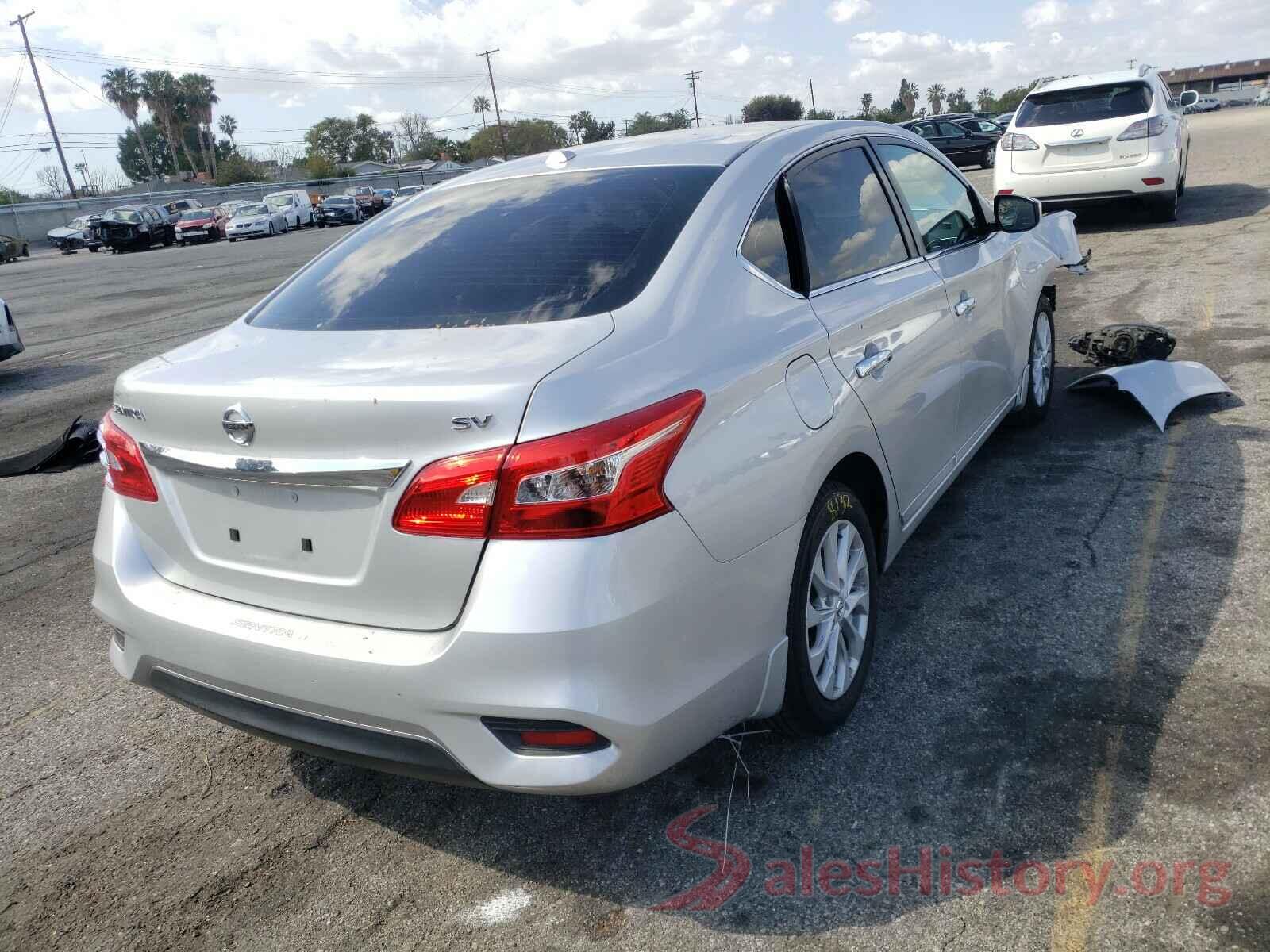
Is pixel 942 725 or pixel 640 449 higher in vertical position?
pixel 640 449

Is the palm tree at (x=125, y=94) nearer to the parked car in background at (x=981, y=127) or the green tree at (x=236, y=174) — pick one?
the green tree at (x=236, y=174)

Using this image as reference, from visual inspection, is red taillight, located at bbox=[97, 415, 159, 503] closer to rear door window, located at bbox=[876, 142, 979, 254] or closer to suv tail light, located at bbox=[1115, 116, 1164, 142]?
rear door window, located at bbox=[876, 142, 979, 254]

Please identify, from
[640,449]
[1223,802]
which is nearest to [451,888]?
[640,449]

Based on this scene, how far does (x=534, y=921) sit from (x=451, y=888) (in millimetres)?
264

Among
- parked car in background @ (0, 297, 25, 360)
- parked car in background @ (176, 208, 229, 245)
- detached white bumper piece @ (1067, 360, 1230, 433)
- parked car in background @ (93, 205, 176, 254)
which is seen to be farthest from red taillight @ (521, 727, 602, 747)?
parked car in background @ (176, 208, 229, 245)

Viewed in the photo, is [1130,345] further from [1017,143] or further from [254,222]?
[254,222]

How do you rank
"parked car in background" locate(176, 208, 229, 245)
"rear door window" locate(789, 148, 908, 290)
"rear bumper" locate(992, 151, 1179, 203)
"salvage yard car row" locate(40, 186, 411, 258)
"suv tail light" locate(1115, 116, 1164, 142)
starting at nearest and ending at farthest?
"rear door window" locate(789, 148, 908, 290) → "suv tail light" locate(1115, 116, 1164, 142) → "rear bumper" locate(992, 151, 1179, 203) → "salvage yard car row" locate(40, 186, 411, 258) → "parked car in background" locate(176, 208, 229, 245)

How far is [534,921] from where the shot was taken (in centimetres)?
248

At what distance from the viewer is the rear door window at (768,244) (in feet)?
9.62

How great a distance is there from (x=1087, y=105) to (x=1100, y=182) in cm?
104

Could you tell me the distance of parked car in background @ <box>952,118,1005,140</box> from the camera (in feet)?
96.4

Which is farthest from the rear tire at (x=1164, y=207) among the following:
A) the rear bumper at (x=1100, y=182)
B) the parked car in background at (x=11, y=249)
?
the parked car in background at (x=11, y=249)

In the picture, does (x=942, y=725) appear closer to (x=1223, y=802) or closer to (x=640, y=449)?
(x=1223, y=802)

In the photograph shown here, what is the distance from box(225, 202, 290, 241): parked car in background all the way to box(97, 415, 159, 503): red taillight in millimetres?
38324
